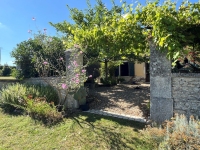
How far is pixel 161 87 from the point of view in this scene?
17.2ft

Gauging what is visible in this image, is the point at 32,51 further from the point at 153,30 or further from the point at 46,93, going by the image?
the point at 153,30

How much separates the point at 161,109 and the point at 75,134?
301 cm

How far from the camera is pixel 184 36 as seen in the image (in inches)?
172

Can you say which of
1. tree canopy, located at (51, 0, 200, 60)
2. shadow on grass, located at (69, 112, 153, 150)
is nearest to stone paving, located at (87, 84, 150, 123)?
shadow on grass, located at (69, 112, 153, 150)

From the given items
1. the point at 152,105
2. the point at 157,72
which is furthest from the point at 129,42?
the point at 152,105

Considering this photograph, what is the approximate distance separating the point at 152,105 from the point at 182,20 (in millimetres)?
2921

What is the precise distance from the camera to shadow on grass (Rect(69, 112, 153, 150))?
4.29m

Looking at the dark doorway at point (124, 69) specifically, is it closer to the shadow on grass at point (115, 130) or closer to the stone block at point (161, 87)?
the shadow on grass at point (115, 130)

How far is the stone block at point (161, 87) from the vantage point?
5.13 meters

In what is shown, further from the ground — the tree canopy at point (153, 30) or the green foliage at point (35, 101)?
the tree canopy at point (153, 30)

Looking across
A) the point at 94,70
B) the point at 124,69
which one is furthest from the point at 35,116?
the point at 124,69

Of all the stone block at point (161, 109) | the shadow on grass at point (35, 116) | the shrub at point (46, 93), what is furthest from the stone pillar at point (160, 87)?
the shrub at point (46, 93)

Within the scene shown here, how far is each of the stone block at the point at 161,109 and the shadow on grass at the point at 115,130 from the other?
557 millimetres

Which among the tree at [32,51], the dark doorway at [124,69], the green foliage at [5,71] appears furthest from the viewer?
the green foliage at [5,71]
